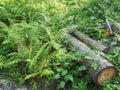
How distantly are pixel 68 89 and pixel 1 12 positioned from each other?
295cm

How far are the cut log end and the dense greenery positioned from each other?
0.34 ft

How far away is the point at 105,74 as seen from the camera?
15.7 feet

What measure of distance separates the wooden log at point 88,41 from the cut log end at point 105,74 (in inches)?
30.7

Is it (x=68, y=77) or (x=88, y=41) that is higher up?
(x=88, y=41)

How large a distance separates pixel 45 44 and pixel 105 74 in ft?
4.22

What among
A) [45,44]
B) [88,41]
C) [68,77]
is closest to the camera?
[68,77]

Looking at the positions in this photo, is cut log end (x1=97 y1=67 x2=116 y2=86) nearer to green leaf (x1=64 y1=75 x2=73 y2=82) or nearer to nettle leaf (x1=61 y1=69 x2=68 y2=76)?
green leaf (x1=64 y1=75 x2=73 y2=82)

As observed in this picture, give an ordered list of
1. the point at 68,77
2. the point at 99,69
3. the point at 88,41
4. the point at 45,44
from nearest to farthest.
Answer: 1. the point at 99,69
2. the point at 68,77
3. the point at 45,44
4. the point at 88,41

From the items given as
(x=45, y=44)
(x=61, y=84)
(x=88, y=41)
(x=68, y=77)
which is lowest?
(x=61, y=84)

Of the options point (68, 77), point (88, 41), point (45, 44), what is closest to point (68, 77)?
point (68, 77)

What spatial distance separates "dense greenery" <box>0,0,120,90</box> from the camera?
505cm

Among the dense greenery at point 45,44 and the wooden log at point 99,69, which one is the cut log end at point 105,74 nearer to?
the wooden log at point 99,69

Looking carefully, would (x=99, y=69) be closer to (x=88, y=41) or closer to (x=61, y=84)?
(x=61, y=84)

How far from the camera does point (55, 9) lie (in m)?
7.46
